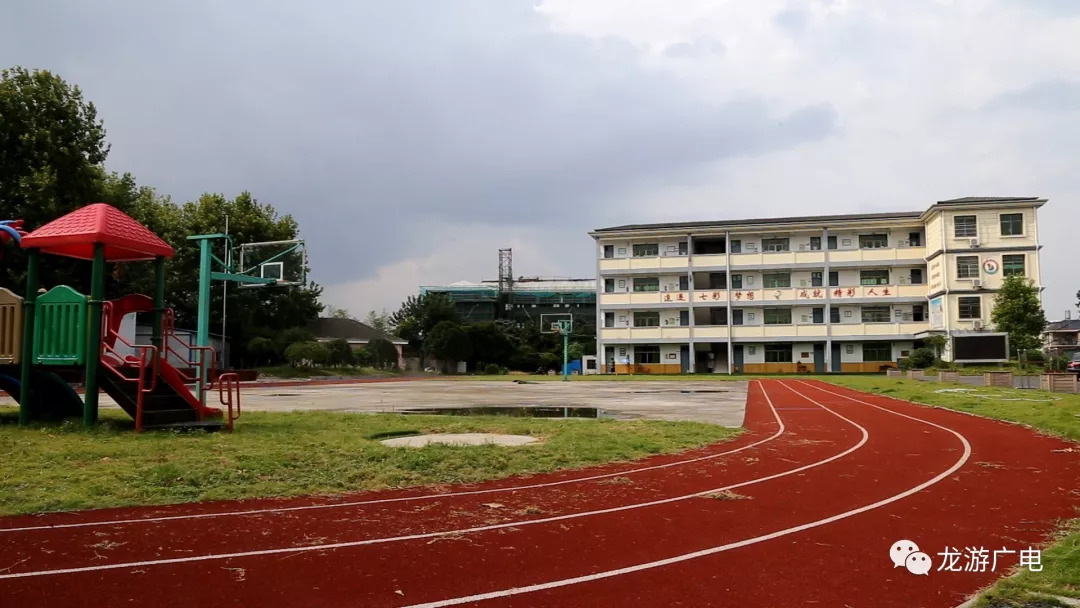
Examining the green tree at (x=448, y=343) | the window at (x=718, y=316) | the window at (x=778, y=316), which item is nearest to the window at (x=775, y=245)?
the window at (x=778, y=316)

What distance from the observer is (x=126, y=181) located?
35594 millimetres

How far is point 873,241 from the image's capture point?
178 ft

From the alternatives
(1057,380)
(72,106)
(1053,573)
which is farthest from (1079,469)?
(72,106)

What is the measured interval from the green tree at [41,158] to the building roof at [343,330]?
36.4 m

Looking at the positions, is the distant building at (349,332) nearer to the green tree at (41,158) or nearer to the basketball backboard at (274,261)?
the green tree at (41,158)

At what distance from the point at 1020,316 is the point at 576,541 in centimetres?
4203

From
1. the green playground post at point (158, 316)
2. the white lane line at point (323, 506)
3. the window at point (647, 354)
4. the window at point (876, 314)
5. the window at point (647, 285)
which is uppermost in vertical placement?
the window at point (647, 285)

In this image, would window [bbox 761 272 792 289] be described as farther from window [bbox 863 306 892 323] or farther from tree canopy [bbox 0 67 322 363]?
tree canopy [bbox 0 67 322 363]

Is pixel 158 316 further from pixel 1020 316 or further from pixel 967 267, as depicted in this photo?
pixel 967 267

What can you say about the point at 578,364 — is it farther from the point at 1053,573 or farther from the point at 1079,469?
the point at 1053,573

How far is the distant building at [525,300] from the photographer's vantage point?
8350 centimetres

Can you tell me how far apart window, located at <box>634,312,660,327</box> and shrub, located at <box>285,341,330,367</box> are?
2457 cm

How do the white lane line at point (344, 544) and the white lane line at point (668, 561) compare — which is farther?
the white lane line at point (344, 544)

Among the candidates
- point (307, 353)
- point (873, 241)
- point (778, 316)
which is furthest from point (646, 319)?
point (307, 353)
